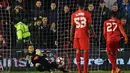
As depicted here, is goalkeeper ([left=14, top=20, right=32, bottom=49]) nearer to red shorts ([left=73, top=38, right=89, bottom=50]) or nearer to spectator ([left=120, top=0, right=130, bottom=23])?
spectator ([left=120, top=0, right=130, bottom=23])

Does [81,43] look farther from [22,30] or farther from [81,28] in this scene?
[22,30]

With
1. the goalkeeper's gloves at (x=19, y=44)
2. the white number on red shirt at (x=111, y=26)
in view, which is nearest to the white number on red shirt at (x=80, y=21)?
the white number on red shirt at (x=111, y=26)

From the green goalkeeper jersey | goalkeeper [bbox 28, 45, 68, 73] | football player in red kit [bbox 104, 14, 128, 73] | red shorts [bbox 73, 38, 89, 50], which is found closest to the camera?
red shorts [bbox 73, 38, 89, 50]

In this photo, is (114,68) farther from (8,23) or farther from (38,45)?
(8,23)

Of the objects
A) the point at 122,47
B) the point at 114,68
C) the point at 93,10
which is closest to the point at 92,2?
the point at 93,10

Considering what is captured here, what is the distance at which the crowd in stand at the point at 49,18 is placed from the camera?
17.6m

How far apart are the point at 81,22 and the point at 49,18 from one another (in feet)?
16.5

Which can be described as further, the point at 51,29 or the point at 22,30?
the point at 51,29

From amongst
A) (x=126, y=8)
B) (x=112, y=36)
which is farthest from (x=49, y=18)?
(x=112, y=36)

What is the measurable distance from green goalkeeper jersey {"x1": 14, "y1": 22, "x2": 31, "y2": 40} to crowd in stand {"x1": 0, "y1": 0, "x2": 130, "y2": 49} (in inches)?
10.6

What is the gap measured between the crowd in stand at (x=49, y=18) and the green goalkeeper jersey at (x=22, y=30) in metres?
0.27

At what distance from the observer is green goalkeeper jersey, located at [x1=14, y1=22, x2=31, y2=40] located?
1725cm

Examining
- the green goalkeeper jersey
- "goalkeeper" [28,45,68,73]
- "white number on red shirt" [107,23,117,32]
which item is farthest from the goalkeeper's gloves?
"white number on red shirt" [107,23,117,32]

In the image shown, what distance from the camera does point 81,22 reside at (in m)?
13.0
